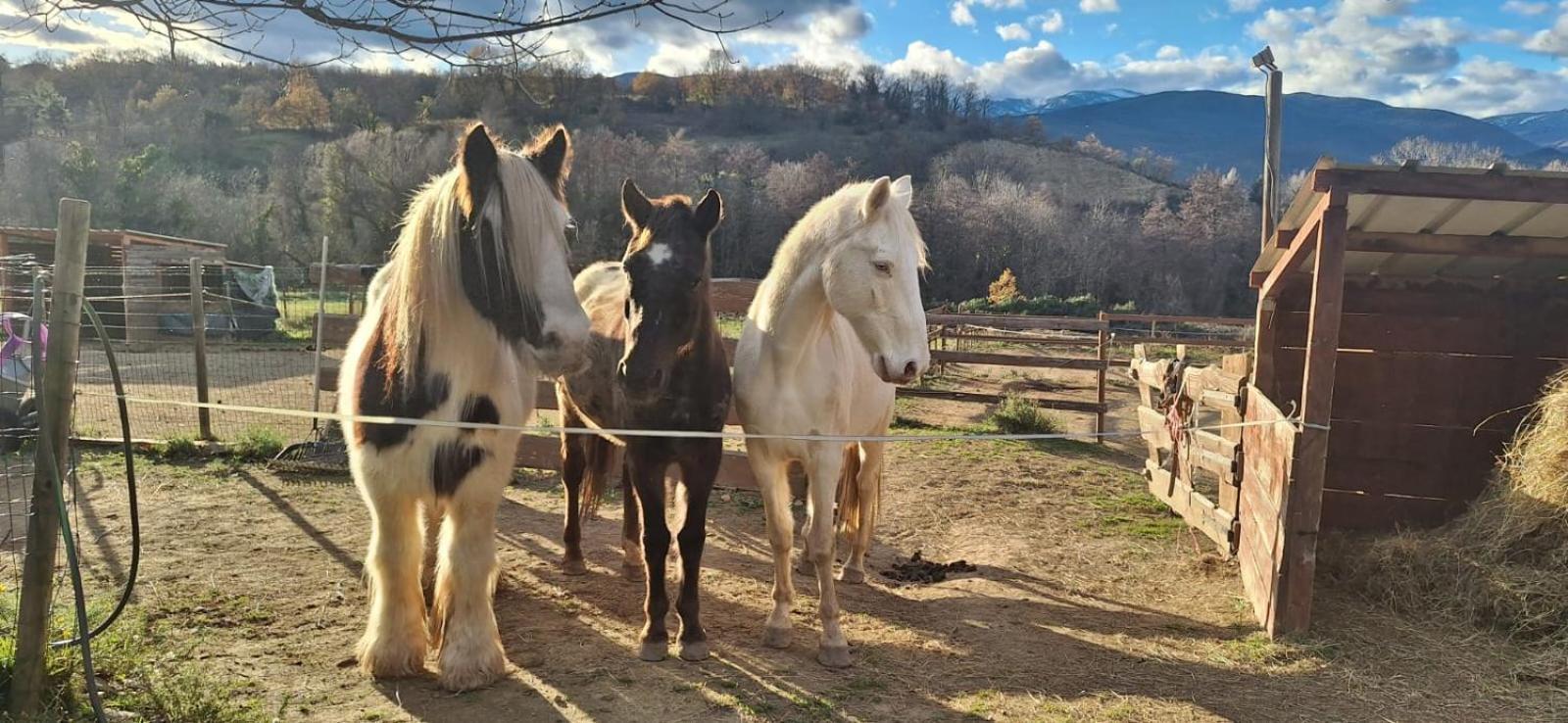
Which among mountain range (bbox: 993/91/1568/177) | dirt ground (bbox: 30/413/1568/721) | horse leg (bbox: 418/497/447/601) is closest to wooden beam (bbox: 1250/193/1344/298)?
dirt ground (bbox: 30/413/1568/721)

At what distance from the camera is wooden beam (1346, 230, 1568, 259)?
4.18m

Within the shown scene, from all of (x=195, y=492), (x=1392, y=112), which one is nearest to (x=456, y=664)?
(x=195, y=492)

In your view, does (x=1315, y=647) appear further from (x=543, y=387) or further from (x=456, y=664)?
(x=543, y=387)

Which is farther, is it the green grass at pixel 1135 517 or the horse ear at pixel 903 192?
→ the green grass at pixel 1135 517

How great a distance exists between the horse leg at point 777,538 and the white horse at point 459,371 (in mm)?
1193

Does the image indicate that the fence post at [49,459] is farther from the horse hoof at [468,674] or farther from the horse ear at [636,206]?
the horse ear at [636,206]

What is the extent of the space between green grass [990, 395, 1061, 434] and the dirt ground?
160 inches

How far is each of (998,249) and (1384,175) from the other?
131ft

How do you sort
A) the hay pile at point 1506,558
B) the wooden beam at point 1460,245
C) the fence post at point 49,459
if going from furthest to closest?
1. the wooden beam at point 1460,245
2. the hay pile at point 1506,558
3. the fence post at point 49,459

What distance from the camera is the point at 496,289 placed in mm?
2926

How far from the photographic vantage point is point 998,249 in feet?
139

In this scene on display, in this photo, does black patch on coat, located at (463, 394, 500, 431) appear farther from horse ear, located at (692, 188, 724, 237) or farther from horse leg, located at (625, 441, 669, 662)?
horse ear, located at (692, 188, 724, 237)

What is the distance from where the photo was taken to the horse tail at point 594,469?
4.93 m

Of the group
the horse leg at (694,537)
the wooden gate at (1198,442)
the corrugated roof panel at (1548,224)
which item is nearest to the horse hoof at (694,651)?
the horse leg at (694,537)
